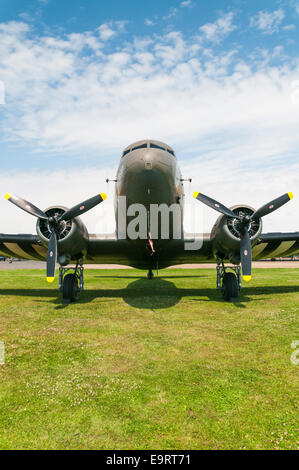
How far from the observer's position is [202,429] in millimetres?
3398

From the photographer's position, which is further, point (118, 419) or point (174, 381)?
point (174, 381)

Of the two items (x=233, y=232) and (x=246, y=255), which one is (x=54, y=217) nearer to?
(x=233, y=232)

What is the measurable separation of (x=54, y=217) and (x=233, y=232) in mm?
7479

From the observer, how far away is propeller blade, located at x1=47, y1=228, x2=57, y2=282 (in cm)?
1071

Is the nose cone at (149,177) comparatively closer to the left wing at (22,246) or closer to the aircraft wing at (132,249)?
the aircraft wing at (132,249)

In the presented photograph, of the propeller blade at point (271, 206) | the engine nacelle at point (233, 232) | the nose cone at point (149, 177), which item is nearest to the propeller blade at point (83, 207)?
the nose cone at point (149, 177)

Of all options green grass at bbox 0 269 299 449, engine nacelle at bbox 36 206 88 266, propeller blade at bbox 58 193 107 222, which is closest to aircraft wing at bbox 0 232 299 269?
engine nacelle at bbox 36 206 88 266

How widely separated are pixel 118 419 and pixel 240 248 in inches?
349

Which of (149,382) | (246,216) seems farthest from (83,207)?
(149,382)

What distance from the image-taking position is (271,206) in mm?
11305

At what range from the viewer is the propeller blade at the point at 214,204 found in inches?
446

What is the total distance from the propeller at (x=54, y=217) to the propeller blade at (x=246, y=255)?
588 centimetres
